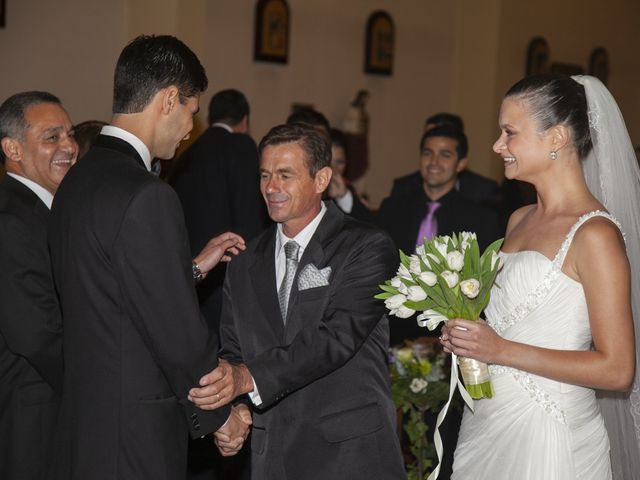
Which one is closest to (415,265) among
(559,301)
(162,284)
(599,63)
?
(559,301)

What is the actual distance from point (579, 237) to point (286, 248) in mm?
1082

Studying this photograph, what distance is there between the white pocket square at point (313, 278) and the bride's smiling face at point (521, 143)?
0.73 meters

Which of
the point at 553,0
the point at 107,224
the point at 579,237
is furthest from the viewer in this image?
the point at 553,0

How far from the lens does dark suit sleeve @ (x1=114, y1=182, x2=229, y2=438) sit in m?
2.58

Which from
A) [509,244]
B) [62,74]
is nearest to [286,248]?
[509,244]

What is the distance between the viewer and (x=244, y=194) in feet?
18.3

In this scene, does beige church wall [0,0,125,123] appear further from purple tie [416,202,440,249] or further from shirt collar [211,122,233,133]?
purple tie [416,202,440,249]

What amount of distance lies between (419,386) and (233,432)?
1.51 m

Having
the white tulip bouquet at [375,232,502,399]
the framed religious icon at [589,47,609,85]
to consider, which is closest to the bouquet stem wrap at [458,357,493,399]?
the white tulip bouquet at [375,232,502,399]

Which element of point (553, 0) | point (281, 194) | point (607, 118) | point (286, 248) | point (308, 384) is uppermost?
point (553, 0)

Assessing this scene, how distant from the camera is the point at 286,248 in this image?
3295mm

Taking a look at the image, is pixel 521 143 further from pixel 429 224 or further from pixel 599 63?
pixel 599 63

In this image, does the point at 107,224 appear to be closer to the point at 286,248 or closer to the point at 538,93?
the point at 286,248

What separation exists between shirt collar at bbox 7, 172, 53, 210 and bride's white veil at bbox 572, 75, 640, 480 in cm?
209
